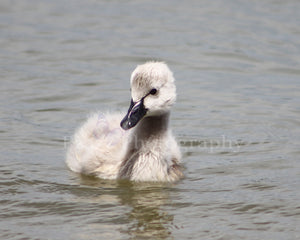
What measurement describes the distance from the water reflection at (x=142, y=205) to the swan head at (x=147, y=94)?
719 mm

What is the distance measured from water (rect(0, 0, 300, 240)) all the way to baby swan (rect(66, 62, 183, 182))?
158 mm

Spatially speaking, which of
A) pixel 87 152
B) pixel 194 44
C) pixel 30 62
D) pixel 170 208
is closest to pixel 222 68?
pixel 194 44

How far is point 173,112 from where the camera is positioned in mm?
9773

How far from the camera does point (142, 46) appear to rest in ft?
43.4

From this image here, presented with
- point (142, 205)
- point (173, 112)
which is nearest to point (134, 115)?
point (142, 205)

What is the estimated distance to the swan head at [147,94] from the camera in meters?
6.67

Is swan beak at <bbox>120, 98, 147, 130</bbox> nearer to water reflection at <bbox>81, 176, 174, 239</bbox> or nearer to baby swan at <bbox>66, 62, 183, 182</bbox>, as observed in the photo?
baby swan at <bbox>66, 62, 183, 182</bbox>

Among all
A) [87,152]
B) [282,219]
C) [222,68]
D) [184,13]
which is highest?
[184,13]

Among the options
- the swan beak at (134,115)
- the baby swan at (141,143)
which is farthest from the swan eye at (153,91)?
the swan beak at (134,115)

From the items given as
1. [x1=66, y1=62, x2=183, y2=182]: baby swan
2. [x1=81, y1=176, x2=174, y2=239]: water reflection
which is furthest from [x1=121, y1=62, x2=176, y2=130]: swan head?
[x1=81, y1=176, x2=174, y2=239]: water reflection

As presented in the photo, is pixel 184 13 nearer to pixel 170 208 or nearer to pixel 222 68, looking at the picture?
pixel 222 68

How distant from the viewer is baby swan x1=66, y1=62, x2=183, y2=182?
6.71 metres

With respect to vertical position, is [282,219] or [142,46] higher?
[142,46]

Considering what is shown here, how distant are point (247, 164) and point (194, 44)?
234 inches
